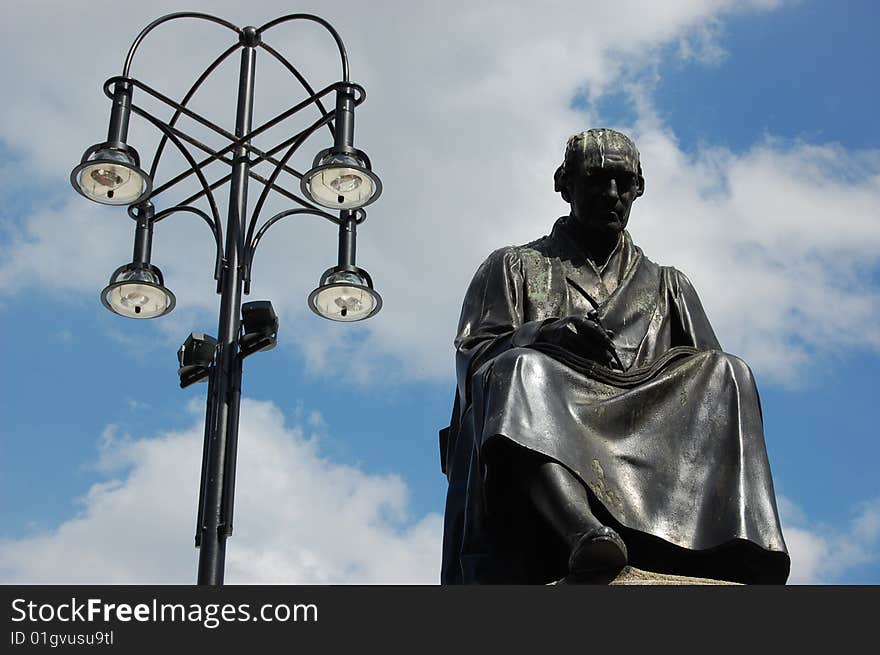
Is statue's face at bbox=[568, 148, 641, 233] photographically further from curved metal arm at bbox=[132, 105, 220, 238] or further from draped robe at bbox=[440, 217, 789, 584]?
curved metal arm at bbox=[132, 105, 220, 238]

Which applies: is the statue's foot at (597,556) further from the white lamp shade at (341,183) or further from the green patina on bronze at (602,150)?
the white lamp shade at (341,183)

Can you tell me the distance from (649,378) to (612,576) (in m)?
1.22

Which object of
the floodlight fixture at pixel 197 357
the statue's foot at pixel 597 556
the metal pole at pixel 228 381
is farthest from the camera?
the floodlight fixture at pixel 197 357

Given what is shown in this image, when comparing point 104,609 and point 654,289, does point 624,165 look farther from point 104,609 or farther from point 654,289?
point 104,609

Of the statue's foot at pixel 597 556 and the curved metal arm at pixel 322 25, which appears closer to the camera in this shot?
the statue's foot at pixel 597 556

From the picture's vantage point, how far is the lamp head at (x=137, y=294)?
10695 mm

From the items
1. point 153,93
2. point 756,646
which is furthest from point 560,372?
point 153,93

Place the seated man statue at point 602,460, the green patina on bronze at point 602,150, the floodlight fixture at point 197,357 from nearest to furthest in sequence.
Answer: the seated man statue at point 602,460 → the green patina on bronze at point 602,150 → the floodlight fixture at point 197,357

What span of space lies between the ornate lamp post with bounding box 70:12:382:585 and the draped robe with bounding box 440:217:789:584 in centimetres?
243

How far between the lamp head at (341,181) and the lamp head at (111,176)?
39.5 inches

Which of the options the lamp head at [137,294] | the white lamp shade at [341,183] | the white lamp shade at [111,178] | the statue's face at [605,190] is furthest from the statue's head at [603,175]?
the lamp head at [137,294]

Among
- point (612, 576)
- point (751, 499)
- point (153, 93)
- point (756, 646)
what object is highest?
point (153, 93)

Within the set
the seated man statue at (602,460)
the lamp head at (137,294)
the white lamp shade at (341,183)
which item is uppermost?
the white lamp shade at (341,183)

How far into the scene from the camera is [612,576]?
257 inches
